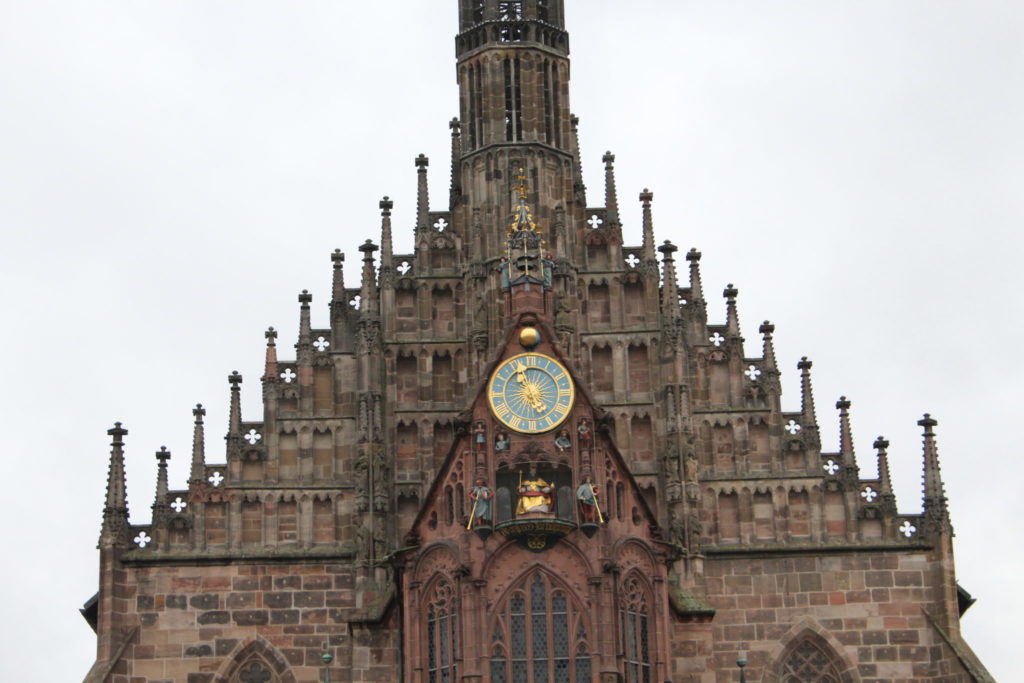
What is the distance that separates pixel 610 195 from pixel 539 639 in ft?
37.4

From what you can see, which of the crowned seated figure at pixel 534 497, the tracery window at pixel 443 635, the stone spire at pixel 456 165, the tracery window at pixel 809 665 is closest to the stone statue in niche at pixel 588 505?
the crowned seated figure at pixel 534 497

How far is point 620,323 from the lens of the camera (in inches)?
2138

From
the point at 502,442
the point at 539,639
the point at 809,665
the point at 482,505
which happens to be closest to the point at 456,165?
the point at 502,442

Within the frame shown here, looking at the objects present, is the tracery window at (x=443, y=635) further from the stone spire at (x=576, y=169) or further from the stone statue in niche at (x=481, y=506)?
the stone spire at (x=576, y=169)

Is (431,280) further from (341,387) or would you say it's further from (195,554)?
(195,554)

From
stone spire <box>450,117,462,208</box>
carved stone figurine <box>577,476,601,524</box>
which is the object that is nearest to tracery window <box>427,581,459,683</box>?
carved stone figurine <box>577,476,601,524</box>

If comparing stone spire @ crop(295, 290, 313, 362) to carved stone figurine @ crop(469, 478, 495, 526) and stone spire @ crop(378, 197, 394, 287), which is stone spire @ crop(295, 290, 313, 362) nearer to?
stone spire @ crop(378, 197, 394, 287)

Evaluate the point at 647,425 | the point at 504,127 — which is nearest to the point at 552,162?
the point at 504,127

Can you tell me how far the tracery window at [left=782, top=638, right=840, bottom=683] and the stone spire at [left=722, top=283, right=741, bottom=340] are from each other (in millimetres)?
6792

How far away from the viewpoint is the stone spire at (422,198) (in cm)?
5528

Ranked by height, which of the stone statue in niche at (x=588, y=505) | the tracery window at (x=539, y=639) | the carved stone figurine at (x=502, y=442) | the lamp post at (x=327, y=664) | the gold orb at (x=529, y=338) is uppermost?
the gold orb at (x=529, y=338)

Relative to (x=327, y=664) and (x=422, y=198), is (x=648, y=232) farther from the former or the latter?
(x=327, y=664)

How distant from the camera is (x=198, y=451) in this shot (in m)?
52.7

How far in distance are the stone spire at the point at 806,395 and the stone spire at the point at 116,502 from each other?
1428 cm
